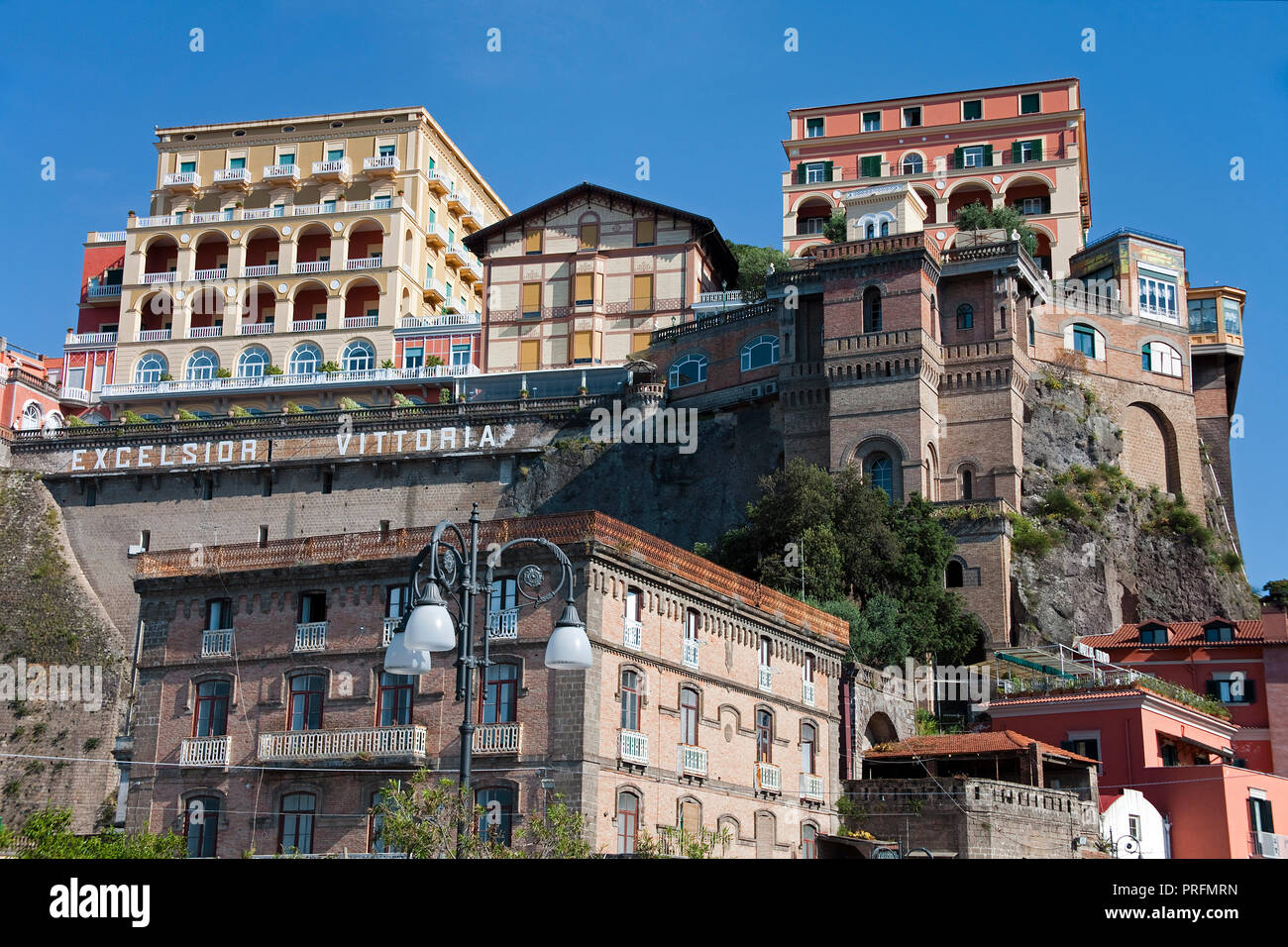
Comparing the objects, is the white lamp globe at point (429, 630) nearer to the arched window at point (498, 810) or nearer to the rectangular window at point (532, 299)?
the arched window at point (498, 810)

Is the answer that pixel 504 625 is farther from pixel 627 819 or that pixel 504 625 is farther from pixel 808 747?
pixel 808 747

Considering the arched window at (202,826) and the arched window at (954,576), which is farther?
the arched window at (954,576)

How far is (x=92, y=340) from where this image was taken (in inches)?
3617

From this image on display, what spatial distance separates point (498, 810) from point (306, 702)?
6680mm

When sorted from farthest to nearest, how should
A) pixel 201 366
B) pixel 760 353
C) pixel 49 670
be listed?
pixel 201 366 → pixel 760 353 → pixel 49 670

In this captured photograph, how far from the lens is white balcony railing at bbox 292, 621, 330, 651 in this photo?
37.5 metres

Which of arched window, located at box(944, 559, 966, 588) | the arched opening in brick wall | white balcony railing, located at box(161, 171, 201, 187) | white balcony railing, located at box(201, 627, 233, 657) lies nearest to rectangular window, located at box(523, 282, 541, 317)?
white balcony railing, located at box(161, 171, 201, 187)

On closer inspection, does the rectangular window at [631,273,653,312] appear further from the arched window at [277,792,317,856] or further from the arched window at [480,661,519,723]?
Result: the arched window at [277,792,317,856]

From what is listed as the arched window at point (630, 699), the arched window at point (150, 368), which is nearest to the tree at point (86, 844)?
the arched window at point (630, 699)

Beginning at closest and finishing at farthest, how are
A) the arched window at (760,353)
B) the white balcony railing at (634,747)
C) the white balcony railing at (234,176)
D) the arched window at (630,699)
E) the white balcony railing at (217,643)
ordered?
the white balcony railing at (634,747) < the arched window at (630,699) < the white balcony railing at (217,643) < the arched window at (760,353) < the white balcony railing at (234,176)

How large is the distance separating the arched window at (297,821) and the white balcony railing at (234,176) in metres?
66.7

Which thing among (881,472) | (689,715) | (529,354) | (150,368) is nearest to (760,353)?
(881,472)

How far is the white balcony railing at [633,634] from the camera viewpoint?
35.5 metres
